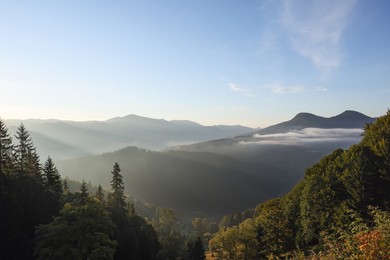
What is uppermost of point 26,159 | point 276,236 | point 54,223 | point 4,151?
point 4,151

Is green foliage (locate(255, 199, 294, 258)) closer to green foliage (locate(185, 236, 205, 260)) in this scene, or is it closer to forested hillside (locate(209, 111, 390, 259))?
forested hillside (locate(209, 111, 390, 259))

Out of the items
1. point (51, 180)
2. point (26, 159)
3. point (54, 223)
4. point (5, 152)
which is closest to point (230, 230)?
point (54, 223)

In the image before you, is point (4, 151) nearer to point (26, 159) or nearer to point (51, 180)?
point (26, 159)

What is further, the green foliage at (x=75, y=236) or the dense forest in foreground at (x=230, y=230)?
the dense forest in foreground at (x=230, y=230)

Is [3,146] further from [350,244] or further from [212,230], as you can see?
[212,230]

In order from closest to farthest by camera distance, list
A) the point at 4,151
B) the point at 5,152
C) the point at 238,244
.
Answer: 1. the point at 238,244
2. the point at 4,151
3. the point at 5,152

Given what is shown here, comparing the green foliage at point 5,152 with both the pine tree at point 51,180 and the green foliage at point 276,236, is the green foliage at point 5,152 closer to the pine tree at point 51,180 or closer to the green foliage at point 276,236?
the pine tree at point 51,180

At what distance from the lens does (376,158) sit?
4181 cm

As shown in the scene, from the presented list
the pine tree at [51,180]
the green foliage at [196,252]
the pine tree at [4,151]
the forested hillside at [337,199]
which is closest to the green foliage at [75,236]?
the forested hillside at [337,199]

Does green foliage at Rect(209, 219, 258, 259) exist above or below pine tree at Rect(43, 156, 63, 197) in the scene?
below

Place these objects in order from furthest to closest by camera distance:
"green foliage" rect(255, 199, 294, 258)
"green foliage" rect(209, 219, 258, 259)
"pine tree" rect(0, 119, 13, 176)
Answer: "pine tree" rect(0, 119, 13, 176)
"green foliage" rect(209, 219, 258, 259)
"green foliage" rect(255, 199, 294, 258)

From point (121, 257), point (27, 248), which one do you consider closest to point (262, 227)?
point (121, 257)

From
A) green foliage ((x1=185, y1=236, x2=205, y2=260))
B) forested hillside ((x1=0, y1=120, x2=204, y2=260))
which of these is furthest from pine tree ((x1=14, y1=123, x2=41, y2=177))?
green foliage ((x1=185, y1=236, x2=205, y2=260))

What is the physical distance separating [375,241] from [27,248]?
48857mm
